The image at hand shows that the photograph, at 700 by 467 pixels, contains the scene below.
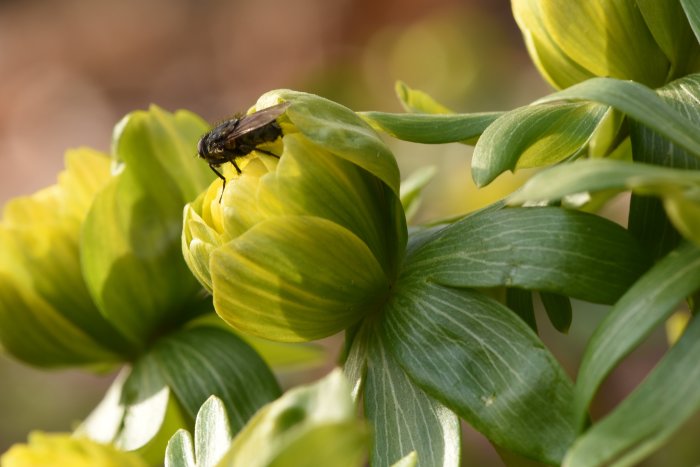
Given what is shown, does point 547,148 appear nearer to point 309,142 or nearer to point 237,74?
point 309,142

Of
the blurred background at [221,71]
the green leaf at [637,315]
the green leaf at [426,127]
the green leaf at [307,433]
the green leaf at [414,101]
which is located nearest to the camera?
the green leaf at [307,433]

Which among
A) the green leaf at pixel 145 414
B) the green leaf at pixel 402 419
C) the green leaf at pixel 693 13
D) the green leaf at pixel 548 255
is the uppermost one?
the green leaf at pixel 693 13

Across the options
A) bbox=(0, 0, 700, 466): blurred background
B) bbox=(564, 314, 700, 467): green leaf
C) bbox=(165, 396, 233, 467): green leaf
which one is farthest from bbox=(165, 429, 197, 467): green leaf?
bbox=(0, 0, 700, 466): blurred background

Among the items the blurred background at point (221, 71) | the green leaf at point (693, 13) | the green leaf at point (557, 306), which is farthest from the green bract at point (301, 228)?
the blurred background at point (221, 71)

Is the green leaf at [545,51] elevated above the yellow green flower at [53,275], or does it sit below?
above

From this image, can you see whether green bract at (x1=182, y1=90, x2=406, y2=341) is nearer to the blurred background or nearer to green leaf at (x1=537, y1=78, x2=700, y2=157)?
green leaf at (x1=537, y1=78, x2=700, y2=157)

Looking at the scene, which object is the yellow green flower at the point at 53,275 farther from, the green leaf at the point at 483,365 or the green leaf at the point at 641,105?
the green leaf at the point at 641,105
